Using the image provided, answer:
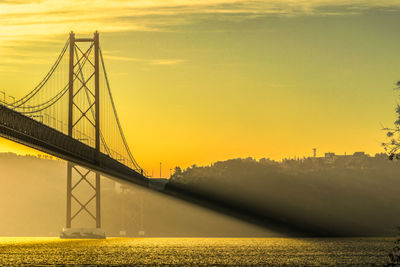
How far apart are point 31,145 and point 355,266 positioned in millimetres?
22201

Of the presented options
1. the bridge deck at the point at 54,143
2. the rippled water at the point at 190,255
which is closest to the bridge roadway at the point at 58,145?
the bridge deck at the point at 54,143

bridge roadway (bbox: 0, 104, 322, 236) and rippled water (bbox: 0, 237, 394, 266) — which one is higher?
bridge roadway (bbox: 0, 104, 322, 236)

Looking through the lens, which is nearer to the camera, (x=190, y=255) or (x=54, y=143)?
(x=54, y=143)

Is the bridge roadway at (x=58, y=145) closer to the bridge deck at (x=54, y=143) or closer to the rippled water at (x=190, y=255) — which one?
the bridge deck at (x=54, y=143)

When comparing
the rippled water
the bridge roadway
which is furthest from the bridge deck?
the rippled water

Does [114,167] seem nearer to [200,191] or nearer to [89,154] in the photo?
[89,154]

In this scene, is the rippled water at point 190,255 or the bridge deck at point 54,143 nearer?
the bridge deck at point 54,143

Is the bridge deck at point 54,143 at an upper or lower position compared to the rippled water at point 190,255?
upper

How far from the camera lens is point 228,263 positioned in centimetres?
6469

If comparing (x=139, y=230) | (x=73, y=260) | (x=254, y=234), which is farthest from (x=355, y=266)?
(x=254, y=234)

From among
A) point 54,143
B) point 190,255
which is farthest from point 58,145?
point 190,255

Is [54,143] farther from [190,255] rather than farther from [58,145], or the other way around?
[190,255]

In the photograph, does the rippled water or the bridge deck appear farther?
the rippled water

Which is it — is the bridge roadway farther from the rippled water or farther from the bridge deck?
the rippled water
